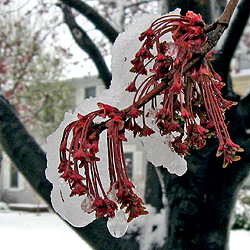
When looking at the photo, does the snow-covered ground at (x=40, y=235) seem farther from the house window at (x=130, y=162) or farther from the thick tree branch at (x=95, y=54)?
the thick tree branch at (x=95, y=54)

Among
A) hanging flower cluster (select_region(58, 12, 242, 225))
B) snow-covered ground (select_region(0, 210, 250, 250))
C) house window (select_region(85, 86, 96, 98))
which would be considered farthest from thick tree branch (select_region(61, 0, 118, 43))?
house window (select_region(85, 86, 96, 98))

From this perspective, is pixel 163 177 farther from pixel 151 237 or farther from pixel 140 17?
pixel 140 17

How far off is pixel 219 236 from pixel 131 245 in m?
0.50

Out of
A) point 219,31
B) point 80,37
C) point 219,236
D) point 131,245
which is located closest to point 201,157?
point 219,236

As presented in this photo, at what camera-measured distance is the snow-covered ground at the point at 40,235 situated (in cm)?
877

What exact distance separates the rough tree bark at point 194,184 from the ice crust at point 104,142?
0.87 metres

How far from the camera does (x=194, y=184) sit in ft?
6.28

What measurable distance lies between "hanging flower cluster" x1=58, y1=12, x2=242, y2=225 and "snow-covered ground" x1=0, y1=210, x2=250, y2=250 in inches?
319

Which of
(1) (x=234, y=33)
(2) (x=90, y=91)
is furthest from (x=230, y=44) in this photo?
(2) (x=90, y=91)

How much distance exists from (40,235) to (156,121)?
10.5 m

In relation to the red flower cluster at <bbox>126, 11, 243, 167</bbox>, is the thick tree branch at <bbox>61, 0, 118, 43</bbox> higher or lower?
higher

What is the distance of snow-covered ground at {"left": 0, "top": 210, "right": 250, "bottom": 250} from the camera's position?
8766 mm

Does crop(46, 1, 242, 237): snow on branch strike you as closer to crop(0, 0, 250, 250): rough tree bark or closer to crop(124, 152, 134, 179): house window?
crop(0, 0, 250, 250): rough tree bark

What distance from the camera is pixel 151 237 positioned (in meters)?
1.95
